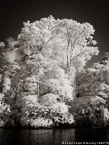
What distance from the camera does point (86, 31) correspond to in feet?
77.4

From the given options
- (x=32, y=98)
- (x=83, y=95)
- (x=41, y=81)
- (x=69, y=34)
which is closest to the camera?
(x=32, y=98)

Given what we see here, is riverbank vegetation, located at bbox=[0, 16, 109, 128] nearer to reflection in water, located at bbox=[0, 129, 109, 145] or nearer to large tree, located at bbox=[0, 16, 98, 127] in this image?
large tree, located at bbox=[0, 16, 98, 127]

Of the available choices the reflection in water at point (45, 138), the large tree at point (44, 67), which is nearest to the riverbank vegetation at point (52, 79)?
the large tree at point (44, 67)

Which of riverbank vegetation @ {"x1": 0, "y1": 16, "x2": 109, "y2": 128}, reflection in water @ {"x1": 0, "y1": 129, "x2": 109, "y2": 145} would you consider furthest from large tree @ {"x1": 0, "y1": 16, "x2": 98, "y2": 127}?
reflection in water @ {"x1": 0, "y1": 129, "x2": 109, "y2": 145}

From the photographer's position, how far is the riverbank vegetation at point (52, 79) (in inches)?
747

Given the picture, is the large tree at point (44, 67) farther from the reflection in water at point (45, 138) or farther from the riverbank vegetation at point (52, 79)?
the reflection in water at point (45, 138)

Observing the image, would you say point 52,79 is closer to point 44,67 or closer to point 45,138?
point 44,67

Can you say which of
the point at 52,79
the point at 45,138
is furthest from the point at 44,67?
the point at 45,138

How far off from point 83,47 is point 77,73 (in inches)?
136

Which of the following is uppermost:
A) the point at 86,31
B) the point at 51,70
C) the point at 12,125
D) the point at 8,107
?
the point at 86,31

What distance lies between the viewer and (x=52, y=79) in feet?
64.1

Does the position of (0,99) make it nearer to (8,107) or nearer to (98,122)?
(8,107)

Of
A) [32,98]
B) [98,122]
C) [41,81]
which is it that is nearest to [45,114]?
[32,98]

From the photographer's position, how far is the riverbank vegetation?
19.0m
